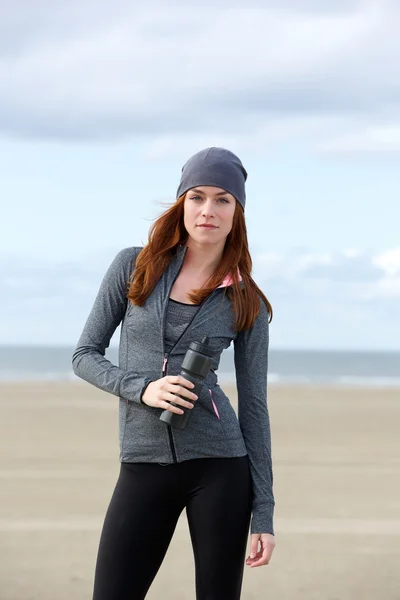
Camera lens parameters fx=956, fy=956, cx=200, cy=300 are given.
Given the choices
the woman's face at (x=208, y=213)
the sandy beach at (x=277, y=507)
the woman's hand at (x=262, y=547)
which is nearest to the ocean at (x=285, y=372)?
the sandy beach at (x=277, y=507)

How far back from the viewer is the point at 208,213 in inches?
121

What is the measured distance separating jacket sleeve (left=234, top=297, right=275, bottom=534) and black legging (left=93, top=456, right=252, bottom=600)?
0.15 ft

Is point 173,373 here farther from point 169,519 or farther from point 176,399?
point 169,519

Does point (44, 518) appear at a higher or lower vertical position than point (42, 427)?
lower

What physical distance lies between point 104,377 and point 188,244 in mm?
540

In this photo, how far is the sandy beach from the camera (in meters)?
6.20

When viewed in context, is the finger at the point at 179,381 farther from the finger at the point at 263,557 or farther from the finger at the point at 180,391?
the finger at the point at 263,557

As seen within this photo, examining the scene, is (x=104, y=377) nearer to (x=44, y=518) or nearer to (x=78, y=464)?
(x=44, y=518)

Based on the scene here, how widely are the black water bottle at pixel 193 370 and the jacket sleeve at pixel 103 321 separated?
0.69 ft

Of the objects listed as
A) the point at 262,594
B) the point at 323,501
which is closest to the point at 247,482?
the point at 262,594

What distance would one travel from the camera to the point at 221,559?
9.98 feet

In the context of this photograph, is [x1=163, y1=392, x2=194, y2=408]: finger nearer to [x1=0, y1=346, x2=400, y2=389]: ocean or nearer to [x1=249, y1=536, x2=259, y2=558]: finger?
[x1=249, y1=536, x2=259, y2=558]: finger

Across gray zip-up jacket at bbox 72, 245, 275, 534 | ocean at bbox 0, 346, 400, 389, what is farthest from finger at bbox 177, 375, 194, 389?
ocean at bbox 0, 346, 400, 389

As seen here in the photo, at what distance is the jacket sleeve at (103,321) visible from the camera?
3.07 metres
